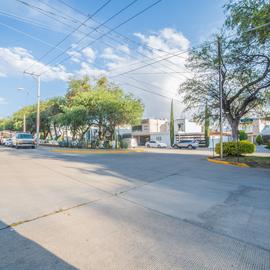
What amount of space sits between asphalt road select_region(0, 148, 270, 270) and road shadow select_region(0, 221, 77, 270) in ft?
0.04

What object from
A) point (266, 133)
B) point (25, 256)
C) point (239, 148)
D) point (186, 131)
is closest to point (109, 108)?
point (239, 148)

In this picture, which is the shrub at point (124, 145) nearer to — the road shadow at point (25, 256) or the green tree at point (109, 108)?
the green tree at point (109, 108)

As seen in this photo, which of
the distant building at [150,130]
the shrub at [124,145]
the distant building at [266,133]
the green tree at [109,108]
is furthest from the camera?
the distant building at [150,130]

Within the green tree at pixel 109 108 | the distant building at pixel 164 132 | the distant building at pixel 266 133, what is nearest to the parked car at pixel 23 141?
the green tree at pixel 109 108

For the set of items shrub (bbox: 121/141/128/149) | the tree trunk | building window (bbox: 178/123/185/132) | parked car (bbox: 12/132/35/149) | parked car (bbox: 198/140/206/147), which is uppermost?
building window (bbox: 178/123/185/132)

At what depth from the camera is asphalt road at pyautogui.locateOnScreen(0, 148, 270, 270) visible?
257 cm

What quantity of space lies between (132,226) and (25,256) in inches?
65.6

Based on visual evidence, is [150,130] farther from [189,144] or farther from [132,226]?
[132,226]

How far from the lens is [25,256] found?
2.61 meters

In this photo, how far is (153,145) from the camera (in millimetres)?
41719

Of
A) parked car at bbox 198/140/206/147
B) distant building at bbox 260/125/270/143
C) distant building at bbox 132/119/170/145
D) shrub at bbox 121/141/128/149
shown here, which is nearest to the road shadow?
shrub at bbox 121/141/128/149

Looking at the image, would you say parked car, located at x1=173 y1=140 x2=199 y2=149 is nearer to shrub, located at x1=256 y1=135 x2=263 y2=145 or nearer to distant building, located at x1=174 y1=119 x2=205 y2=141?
distant building, located at x1=174 y1=119 x2=205 y2=141

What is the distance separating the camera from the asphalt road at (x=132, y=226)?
2.57m

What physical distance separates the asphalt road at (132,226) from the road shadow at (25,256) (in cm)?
1
